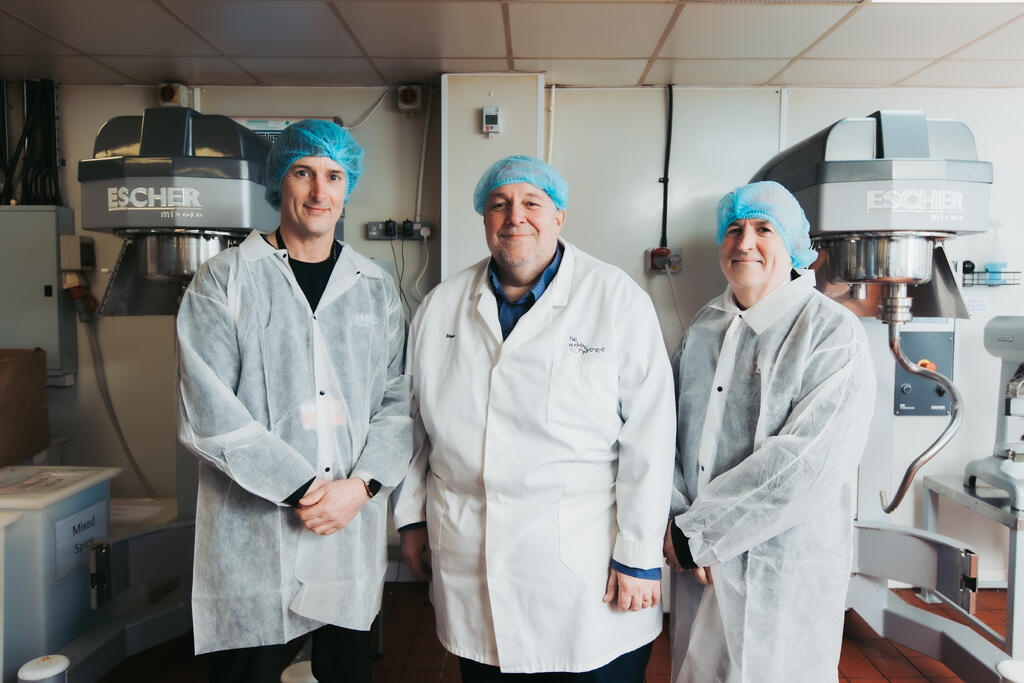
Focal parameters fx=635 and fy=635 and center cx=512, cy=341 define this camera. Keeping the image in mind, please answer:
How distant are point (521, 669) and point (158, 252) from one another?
1.52m

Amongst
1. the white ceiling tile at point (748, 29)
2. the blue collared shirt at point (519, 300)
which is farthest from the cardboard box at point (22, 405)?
the white ceiling tile at point (748, 29)

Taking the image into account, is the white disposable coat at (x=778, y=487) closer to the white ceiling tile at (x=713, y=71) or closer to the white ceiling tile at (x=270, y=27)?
the white ceiling tile at (x=713, y=71)

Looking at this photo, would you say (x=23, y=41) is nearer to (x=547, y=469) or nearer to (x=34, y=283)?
(x=34, y=283)

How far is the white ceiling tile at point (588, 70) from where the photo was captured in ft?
8.12

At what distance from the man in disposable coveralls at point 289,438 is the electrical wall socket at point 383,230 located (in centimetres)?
135

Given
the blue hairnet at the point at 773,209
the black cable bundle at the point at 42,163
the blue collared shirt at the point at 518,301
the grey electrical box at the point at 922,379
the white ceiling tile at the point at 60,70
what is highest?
the white ceiling tile at the point at 60,70

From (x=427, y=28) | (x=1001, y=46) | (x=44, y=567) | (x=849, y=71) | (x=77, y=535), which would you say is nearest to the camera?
(x=44, y=567)

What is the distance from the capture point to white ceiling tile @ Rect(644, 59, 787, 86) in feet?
8.10

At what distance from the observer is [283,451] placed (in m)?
1.25

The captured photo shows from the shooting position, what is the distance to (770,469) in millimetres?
1228

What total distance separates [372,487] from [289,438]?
0.65ft

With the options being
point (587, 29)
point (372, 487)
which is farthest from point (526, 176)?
point (587, 29)

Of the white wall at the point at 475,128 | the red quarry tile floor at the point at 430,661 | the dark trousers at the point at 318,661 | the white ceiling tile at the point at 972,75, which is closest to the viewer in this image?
the dark trousers at the point at 318,661

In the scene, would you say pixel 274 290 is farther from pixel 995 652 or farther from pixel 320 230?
pixel 995 652
